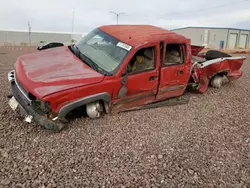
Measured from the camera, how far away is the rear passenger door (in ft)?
16.2

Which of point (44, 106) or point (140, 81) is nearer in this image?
point (44, 106)

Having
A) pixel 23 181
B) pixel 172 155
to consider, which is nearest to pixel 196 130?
pixel 172 155

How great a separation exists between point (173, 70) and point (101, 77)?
6.34 ft

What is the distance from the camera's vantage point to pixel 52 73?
149 inches

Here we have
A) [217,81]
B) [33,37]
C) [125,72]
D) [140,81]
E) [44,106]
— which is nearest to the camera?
[44,106]

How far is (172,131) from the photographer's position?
4039mm

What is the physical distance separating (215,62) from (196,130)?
9.57ft

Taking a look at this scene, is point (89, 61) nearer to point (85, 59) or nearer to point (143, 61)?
point (85, 59)

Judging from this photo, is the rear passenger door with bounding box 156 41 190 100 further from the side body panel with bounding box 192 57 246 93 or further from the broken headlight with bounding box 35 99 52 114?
the broken headlight with bounding box 35 99 52 114

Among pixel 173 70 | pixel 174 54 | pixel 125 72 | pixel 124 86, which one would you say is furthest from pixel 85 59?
pixel 174 54

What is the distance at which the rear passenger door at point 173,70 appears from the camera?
16.2 ft

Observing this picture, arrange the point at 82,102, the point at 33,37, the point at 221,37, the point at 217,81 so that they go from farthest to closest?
the point at 221,37 < the point at 33,37 < the point at 217,81 < the point at 82,102

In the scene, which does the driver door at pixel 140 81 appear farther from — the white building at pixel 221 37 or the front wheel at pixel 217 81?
the white building at pixel 221 37

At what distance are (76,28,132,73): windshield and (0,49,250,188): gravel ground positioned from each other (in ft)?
3.54
